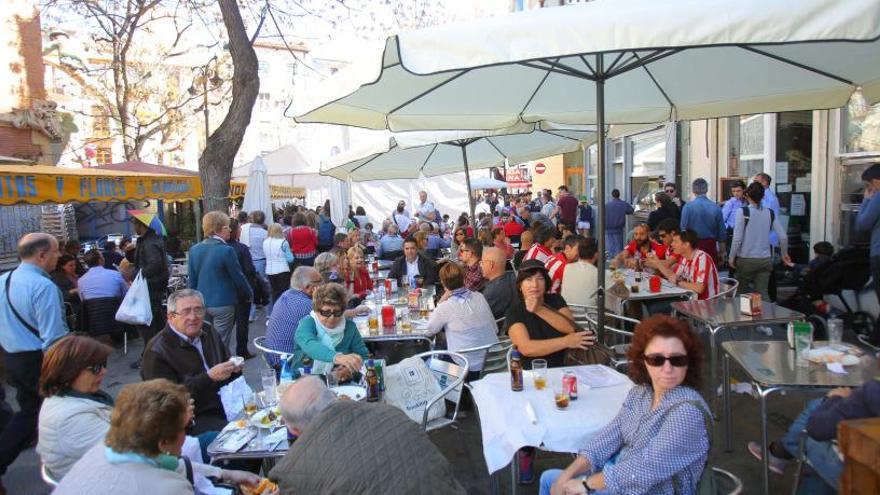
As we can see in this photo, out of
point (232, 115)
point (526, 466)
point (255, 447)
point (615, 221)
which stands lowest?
point (526, 466)

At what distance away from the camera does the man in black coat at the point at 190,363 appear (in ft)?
11.4

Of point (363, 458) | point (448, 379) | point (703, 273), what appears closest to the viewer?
point (363, 458)

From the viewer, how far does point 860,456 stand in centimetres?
159

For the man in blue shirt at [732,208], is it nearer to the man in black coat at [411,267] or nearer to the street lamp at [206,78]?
the man in black coat at [411,267]

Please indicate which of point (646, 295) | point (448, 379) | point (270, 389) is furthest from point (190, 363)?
point (646, 295)

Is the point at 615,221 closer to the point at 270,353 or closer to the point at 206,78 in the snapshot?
the point at 270,353

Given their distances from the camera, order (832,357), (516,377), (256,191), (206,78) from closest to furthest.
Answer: (516,377) < (832,357) < (256,191) < (206,78)

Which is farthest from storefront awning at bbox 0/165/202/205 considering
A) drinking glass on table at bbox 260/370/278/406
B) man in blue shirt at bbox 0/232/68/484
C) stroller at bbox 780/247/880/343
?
stroller at bbox 780/247/880/343

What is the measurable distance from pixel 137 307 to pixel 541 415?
16.6 ft

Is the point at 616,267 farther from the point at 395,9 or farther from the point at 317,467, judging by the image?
the point at 395,9

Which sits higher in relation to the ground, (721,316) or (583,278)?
(583,278)

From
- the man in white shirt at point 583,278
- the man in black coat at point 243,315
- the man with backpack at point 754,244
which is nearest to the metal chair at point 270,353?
the man in black coat at point 243,315

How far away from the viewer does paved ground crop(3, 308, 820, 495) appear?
369 centimetres

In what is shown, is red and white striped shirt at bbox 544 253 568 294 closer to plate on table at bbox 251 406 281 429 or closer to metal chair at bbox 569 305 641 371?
metal chair at bbox 569 305 641 371
